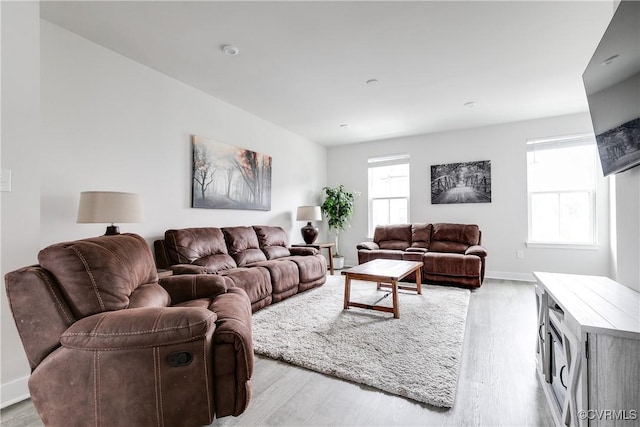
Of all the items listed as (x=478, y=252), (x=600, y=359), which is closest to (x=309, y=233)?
(x=478, y=252)

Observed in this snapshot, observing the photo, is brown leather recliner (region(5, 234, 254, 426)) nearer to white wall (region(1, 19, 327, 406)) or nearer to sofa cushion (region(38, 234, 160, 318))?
sofa cushion (region(38, 234, 160, 318))

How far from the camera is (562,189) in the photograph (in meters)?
4.49

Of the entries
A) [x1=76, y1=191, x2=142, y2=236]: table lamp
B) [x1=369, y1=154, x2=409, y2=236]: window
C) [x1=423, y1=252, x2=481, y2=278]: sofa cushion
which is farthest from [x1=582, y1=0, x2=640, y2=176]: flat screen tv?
[x1=369, y1=154, x2=409, y2=236]: window

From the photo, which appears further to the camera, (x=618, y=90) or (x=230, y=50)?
(x=230, y=50)

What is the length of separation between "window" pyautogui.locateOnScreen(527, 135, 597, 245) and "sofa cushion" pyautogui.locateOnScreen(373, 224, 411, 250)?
1.90 m

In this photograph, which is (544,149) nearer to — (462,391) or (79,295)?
(462,391)

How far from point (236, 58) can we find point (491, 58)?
250 centimetres

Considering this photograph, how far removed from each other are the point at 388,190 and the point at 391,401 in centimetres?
469

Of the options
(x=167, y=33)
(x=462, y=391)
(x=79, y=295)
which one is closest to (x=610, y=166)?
(x=462, y=391)

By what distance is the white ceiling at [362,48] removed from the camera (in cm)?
218

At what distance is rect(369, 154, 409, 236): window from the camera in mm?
5757

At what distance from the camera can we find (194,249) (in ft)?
10.1

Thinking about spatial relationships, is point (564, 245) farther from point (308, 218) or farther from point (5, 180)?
point (5, 180)

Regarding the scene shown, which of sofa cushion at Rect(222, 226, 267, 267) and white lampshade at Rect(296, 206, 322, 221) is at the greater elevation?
white lampshade at Rect(296, 206, 322, 221)
